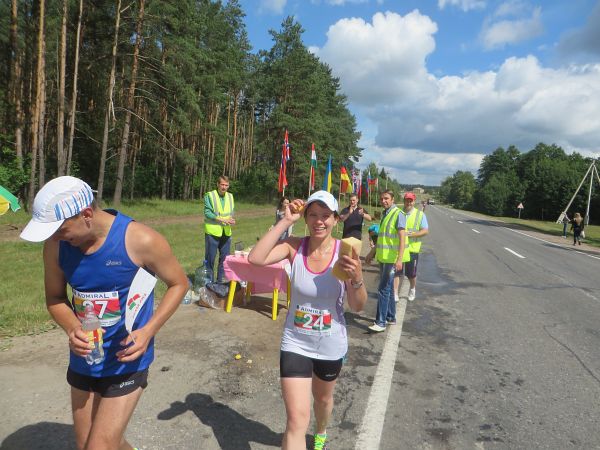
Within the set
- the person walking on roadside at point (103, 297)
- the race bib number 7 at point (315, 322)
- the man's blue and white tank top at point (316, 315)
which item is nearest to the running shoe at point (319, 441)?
the man's blue and white tank top at point (316, 315)

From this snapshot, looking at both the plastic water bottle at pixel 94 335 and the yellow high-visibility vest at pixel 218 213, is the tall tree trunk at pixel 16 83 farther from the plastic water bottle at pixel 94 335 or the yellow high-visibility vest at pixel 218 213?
the plastic water bottle at pixel 94 335

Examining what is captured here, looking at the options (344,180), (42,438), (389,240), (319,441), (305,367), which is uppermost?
(344,180)

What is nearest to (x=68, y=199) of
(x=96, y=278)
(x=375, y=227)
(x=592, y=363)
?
(x=96, y=278)

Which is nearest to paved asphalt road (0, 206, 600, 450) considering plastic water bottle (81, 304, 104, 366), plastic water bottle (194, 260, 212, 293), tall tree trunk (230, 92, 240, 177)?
plastic water bottle (194, 260, 212, 293)

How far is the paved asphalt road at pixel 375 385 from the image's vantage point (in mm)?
3121

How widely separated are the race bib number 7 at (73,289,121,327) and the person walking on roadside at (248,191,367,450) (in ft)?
2.93

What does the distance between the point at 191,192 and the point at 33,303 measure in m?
31.6

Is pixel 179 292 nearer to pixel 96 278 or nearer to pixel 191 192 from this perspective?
pixel 96 278

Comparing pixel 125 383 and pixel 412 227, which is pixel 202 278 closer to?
pixel 412 227

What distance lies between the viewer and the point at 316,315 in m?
2.56

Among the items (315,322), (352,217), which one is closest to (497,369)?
(315,322)

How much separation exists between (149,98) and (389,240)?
18.4 meters

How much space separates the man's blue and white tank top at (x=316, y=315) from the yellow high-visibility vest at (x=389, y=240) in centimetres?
324

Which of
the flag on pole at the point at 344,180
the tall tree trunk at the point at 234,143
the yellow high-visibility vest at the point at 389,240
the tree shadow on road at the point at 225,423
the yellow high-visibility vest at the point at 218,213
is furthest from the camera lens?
the tall tree trunk at the point at 234,143
